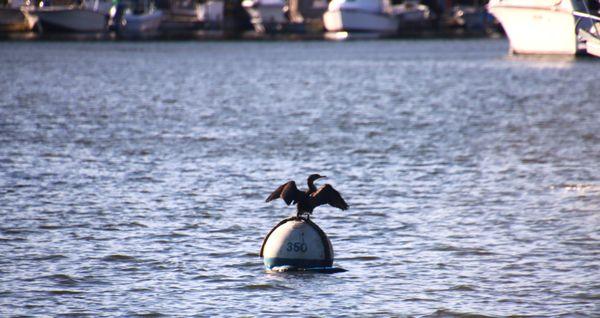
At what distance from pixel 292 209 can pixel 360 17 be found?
476ft

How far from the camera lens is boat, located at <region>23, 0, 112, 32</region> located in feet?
540

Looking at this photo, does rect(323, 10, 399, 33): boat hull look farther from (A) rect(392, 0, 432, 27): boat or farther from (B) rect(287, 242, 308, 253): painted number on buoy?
(B) rect(287, 242, 308, 253): painted number on buoy

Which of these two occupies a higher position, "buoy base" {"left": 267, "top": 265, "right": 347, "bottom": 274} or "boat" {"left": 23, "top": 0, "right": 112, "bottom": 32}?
"buoy base" {"left": 267, "top": 265, "right": 347, "bottom": 274}

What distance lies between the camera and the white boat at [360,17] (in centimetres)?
16412

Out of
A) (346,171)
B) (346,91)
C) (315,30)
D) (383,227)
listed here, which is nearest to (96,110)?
(346,91)

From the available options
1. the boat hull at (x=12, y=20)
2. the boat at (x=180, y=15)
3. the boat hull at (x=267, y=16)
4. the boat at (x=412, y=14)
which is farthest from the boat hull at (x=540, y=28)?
the boat hull at (x=12, y=20)

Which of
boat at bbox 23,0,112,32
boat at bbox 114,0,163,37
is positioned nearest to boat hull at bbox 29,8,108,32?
boat at bbox 23,0,112,32

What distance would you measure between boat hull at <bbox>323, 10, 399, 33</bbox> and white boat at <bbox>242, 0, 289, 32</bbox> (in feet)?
23.3

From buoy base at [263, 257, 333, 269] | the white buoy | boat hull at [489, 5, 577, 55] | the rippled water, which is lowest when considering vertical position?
boat hull at [489, 5, 577, 55]

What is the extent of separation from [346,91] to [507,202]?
48.0 metres

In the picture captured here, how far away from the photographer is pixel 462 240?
72.0ft

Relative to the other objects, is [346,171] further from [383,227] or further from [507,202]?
[383,227]

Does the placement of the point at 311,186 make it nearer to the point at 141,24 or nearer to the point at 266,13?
the point at 141,24

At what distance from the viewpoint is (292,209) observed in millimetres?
25625
